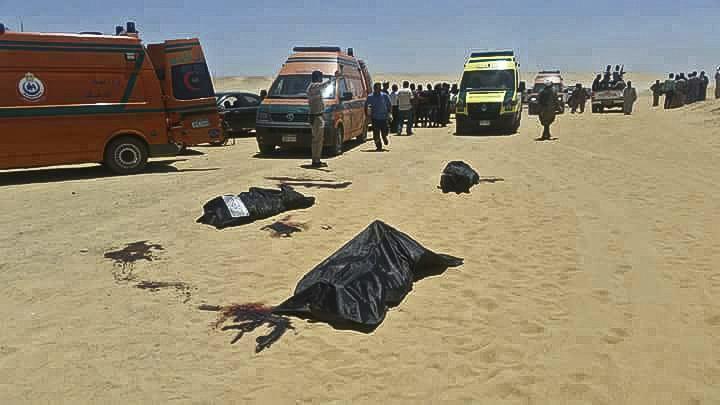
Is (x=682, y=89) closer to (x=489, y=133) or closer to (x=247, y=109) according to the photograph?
(x=489, y=133)

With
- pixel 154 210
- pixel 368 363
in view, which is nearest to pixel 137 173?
pixel 154 210

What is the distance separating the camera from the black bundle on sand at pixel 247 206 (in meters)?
7.07

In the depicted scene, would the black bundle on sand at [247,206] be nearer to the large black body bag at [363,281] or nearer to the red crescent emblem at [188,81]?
the large black body bag at [363,281]

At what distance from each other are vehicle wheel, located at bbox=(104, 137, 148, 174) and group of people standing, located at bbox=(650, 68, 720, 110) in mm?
29519

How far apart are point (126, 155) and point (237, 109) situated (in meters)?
7.48

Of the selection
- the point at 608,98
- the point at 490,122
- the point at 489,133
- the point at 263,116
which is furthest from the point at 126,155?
the point at 608,98

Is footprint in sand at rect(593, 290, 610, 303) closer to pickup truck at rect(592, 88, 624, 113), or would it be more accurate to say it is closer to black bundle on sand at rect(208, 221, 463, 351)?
black bundle on sand at rect(208, 221, 463, 351)

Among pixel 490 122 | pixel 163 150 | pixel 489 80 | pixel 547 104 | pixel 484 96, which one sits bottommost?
pixel 163 150

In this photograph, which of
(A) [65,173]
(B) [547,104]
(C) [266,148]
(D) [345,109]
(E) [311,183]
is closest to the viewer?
(E) [311,183]

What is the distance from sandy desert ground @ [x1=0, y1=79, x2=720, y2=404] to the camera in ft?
11.3

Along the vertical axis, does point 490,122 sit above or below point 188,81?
below

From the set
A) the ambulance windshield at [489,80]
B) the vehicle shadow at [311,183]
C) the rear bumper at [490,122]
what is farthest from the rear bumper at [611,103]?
the vehicle shadow at [311,183]

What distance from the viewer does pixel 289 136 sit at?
→ 534 inches

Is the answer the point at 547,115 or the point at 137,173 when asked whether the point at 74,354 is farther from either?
the point at 547,115
